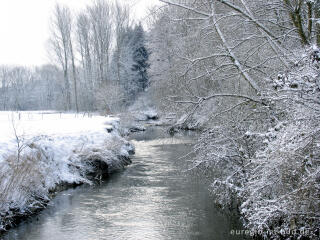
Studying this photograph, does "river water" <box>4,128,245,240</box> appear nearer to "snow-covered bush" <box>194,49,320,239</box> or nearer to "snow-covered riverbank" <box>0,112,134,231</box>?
"snow-covered riverbank" <box>0,112,134,231</box>

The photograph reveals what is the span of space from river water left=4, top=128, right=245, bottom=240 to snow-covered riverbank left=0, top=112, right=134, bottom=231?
0.54m

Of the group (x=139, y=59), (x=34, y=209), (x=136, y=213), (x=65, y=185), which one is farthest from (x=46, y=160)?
(x=139, y=59)

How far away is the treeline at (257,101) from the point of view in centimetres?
427

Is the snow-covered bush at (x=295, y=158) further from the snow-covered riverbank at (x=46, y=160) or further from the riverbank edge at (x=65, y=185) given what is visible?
the snow-covered riverbank at (x=46, y=160)

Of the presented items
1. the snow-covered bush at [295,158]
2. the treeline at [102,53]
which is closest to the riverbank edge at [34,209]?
the snow-covered bush at [295,158]

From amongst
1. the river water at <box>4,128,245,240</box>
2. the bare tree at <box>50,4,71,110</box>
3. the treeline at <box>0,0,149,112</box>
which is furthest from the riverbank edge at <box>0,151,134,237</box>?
the bare tree at <box>50,4,71,110</box>

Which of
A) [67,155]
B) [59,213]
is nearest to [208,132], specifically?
[59,213]

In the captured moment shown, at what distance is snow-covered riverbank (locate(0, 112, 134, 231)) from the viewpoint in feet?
26.8

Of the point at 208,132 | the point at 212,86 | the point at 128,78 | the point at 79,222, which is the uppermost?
the point at 128,78

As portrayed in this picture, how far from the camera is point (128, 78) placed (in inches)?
1823

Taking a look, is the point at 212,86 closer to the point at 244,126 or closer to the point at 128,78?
the point at 244,126

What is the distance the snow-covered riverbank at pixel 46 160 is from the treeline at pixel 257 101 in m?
4.60

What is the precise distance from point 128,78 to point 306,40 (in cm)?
4170

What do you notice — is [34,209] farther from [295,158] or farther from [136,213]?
[295,158]
